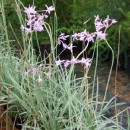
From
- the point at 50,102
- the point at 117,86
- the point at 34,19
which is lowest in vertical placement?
the point at 117,86

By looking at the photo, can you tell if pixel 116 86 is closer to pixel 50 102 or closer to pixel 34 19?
pixel 50 102

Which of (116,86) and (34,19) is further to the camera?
(116,86)

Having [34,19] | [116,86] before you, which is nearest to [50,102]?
[34,19]

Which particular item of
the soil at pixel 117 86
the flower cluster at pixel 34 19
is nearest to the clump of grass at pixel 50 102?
the flower cluster at pixel 34 19

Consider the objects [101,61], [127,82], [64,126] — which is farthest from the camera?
[101,61]

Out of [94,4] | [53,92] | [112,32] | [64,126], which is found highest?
[94,4]

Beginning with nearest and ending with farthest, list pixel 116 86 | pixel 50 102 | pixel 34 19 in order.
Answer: pixel 34 19 → pixel 50 102 → pixel 116 86

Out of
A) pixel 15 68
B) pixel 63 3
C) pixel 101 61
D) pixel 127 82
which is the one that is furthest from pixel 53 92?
pixel 63 3

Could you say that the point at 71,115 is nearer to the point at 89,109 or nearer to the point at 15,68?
the point at 89,109

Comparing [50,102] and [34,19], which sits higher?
[34,19]

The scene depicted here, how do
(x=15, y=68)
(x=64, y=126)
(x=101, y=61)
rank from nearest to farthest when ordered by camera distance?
(x=64, y=126), (x=15, y=68), (x=101, y=61)

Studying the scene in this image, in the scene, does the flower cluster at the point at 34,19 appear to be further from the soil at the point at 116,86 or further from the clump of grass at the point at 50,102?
the soil at the point at 116,86
